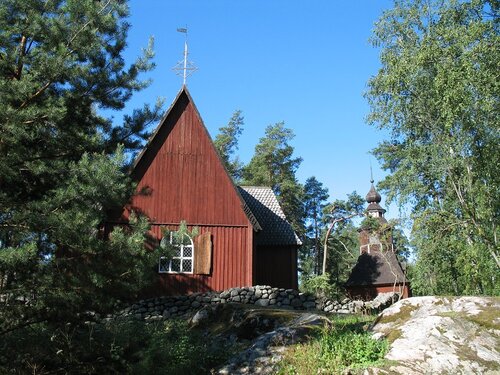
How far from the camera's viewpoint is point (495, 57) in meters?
14.5

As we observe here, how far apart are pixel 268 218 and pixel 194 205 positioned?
198 inches

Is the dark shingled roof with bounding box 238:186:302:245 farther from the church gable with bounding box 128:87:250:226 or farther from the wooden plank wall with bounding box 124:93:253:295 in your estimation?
the church gable with bounding box 128:87:250:226

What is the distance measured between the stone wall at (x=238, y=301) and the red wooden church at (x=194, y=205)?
674mm

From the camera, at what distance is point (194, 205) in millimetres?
17266

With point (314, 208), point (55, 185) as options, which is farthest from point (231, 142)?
point (55, 185)

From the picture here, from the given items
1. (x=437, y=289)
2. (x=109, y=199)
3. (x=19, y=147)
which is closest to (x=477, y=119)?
(x=437, y=289)

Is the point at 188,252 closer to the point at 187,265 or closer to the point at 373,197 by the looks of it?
the point at 187,265

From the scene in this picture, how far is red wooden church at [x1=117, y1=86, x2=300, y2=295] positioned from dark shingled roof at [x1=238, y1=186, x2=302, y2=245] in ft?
9.65

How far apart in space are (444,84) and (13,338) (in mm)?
12795

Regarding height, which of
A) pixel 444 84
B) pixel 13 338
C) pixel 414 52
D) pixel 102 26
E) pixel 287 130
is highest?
pixel 287 130

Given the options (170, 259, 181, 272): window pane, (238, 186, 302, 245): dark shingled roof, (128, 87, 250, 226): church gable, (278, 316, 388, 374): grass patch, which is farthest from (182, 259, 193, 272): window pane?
(278, 316, 388, 374): grass patch

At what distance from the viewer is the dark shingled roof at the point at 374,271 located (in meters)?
34.4

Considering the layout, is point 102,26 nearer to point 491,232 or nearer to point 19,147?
point 19,147

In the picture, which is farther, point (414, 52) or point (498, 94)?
point (414, 52)
